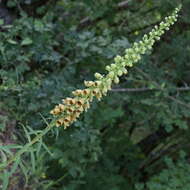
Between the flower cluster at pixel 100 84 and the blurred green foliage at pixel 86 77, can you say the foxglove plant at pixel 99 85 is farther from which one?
the blurred green foliage at pixel 86 77

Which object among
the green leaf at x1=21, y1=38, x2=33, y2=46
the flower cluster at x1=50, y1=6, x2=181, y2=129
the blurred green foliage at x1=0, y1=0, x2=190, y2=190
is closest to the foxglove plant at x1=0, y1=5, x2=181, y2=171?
the flower cluster at x1=50, y1=6, x2=181, y2=129

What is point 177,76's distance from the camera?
358 centimetres

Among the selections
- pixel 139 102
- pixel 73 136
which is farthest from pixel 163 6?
pixel 73 136

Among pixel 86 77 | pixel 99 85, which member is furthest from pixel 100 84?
pixel 86 77

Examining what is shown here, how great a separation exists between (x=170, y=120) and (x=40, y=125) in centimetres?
109

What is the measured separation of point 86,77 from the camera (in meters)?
3.18

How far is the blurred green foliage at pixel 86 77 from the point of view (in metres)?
2.94

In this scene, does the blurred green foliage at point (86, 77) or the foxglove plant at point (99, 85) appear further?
the blurred green foliage at point (86, 77)

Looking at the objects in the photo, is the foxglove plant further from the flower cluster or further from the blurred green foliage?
the blurred green foliage

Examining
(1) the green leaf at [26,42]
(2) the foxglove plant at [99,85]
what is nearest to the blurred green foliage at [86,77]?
(1) the green leaf at [26,42]

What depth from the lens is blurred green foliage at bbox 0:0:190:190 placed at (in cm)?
294

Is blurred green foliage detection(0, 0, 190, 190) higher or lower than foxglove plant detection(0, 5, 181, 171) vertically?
lower

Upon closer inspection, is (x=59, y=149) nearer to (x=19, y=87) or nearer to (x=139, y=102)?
(x=19, y=87)

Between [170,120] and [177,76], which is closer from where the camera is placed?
[170,120]
